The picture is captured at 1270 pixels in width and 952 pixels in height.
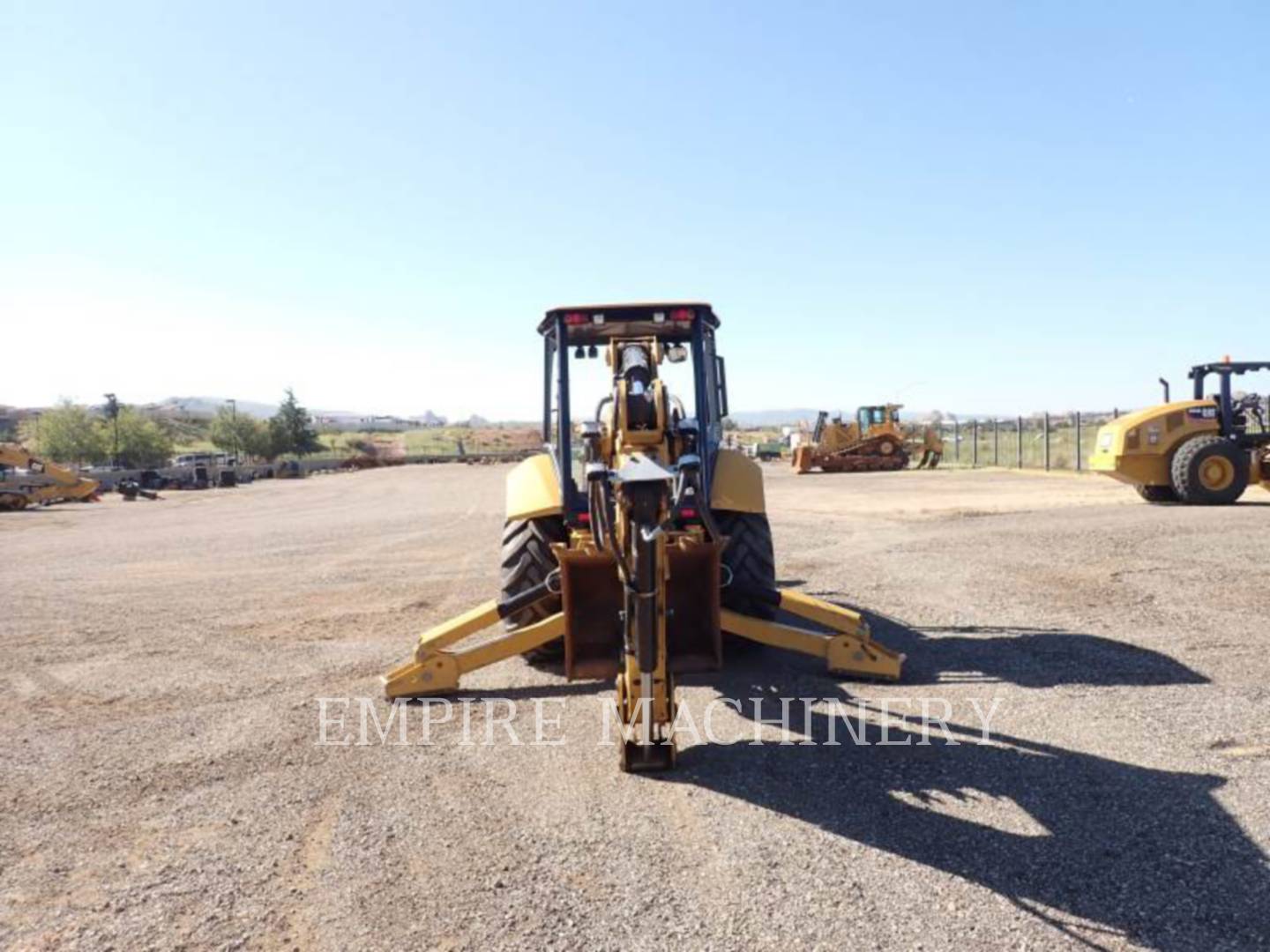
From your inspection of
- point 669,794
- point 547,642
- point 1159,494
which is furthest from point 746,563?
point 1159,494

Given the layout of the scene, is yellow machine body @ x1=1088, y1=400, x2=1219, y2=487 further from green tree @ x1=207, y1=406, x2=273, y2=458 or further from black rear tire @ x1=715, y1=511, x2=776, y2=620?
green tree @ x1=207, y1=406, x2=273, y2=458

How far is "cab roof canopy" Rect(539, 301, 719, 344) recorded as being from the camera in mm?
6418

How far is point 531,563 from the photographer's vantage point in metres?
6.74

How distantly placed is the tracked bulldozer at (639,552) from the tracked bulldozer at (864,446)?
29233mm

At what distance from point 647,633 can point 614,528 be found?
87 centimetres

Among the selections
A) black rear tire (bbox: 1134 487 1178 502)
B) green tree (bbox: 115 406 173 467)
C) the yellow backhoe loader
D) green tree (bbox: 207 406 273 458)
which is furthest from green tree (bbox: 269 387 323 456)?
black rear tire (bbox: 1134 487 1178 502)

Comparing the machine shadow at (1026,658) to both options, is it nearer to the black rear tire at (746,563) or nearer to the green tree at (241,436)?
the black rear tire at (746,563)

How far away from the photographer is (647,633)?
4.41m

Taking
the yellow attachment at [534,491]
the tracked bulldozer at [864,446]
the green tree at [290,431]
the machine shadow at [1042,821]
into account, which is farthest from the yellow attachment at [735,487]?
the green tree at [290,431]

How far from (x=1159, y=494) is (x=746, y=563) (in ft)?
45.1

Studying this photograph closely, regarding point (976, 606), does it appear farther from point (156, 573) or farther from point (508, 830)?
point (156, 573)

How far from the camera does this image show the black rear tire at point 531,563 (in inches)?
265

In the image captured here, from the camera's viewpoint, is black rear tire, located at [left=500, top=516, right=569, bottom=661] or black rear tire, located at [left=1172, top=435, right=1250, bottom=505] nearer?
black rear tire, located at [left=500, top=516, right=569, bottom=661]

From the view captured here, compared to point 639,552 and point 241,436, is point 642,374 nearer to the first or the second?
point 639,552
